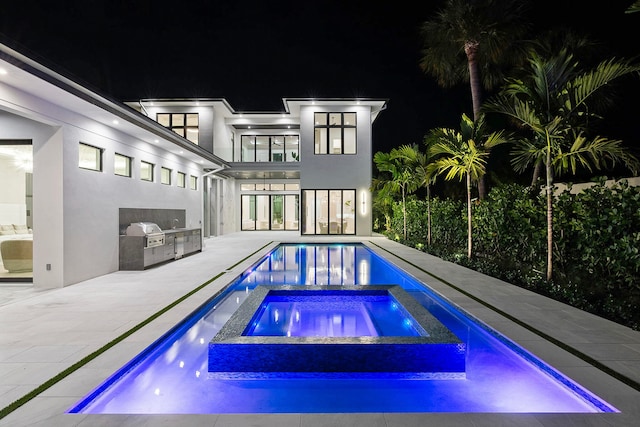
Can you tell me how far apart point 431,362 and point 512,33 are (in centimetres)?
1157

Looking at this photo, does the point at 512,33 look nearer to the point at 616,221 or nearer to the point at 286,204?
the point at 616,221

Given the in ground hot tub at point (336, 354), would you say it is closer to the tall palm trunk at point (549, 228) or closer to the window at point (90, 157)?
the tall palm trunk at point (549, 228)

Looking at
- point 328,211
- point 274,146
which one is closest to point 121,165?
point 328,211

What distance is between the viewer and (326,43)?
2552 centimetres

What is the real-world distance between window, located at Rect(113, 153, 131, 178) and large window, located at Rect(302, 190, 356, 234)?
9459 mm

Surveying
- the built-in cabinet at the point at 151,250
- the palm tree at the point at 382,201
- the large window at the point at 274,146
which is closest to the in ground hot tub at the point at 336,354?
the built-in cabinet at the point at 151,250

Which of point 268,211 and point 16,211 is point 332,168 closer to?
point 268,211

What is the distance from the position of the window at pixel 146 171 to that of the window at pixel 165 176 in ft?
1.89

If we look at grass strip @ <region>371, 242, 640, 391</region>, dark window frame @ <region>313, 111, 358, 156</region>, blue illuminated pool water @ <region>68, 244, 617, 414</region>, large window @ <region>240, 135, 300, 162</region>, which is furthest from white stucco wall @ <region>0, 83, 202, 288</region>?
large window @ <region>240, 135, 300, 162</region>

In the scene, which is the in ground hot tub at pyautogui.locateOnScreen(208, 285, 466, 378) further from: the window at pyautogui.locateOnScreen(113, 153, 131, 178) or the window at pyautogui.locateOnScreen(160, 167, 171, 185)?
the window at pyautogui.locateOnScreen(160, 167, 171, 185)

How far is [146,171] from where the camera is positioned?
33.8 feet

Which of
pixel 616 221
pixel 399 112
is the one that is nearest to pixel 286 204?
pixel 399 112

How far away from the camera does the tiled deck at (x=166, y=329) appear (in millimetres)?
2436

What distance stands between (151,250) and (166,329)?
5080 mm
